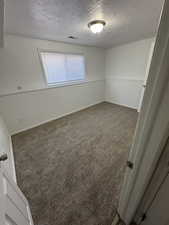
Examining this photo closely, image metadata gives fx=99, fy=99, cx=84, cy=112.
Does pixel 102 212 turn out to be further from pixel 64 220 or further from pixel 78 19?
pixel 78 19

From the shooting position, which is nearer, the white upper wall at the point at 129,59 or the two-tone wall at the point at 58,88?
the two-tone wall at the point at 58,88

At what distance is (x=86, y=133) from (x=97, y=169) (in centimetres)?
98

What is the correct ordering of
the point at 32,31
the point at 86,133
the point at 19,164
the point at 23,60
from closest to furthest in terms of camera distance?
the point at 19,164
the point at 32,31
the point at 23,60
the point at 86,133

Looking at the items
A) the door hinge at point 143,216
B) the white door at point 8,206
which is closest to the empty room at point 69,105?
the white door at point 8,206

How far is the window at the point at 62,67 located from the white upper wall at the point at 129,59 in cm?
125

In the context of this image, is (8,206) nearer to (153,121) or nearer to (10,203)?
(10,203)

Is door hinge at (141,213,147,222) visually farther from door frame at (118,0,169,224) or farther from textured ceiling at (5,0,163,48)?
textured ceiling at (5,0,163,48)

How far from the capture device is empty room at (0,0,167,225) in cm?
113

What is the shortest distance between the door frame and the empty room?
0.02 m

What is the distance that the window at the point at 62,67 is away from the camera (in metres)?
2.82

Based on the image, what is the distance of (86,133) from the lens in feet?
8.07

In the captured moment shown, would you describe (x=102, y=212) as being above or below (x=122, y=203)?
below

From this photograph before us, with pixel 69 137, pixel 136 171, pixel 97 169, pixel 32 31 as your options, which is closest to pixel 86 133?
pixel 69 137

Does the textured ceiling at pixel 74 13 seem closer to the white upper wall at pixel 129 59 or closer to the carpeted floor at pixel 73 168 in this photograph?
the white upper wall at pixel 129 59
